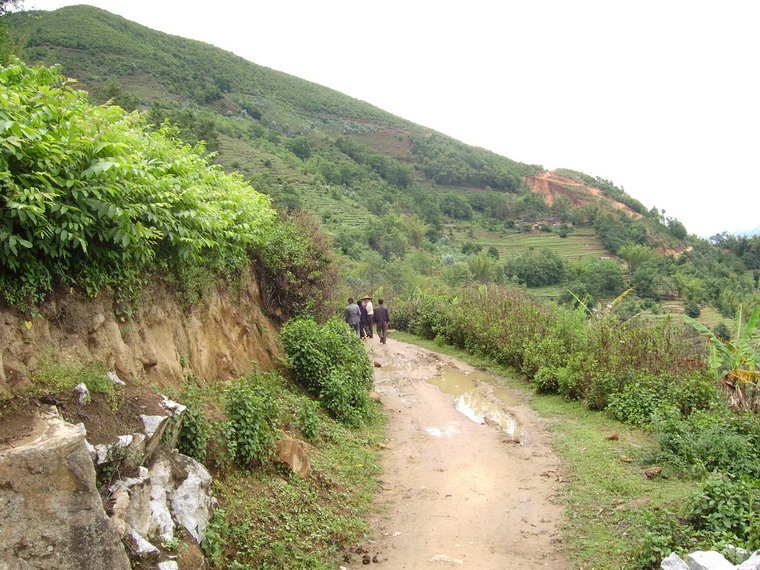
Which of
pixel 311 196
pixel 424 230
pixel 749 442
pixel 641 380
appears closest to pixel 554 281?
pixel 424 230

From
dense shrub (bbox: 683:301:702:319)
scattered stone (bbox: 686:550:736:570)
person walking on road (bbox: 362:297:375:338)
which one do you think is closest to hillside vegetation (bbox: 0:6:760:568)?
scattered stone (bbox: 686:550:736:570)

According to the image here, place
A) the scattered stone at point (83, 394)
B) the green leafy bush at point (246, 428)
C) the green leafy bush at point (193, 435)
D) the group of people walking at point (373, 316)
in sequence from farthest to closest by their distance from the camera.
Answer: the group of people walking at point (373, 316) → the green leafy bush at point (246, 428) → the green leafy bush at point (193, 435) → the scattered stone at point (83, 394)

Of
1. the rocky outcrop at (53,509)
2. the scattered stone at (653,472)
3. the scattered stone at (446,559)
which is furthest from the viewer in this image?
the scattered stone at (653,472)

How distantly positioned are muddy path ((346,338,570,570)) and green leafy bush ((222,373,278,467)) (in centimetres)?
154

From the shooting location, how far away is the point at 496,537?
5934mm

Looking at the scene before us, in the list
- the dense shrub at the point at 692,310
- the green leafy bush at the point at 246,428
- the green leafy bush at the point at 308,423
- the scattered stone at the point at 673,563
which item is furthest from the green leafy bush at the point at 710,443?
the dense shrub at the point at 692,310

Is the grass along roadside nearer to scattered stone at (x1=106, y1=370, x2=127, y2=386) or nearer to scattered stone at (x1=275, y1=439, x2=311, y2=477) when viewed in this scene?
scattered stone at (x1=275, y1=439, x2=311, y2=477)

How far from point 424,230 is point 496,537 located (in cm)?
4723

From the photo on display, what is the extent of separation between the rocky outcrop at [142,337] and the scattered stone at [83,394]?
1.16 feet

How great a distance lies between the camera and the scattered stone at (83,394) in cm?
427

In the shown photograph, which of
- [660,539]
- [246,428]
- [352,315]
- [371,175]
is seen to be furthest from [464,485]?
[371,175]

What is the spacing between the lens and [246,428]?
592cm

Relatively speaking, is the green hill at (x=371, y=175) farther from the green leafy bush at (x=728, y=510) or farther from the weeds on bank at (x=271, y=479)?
the green leafy bush at (x=728, y=510)

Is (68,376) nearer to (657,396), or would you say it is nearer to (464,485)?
(464,485)
